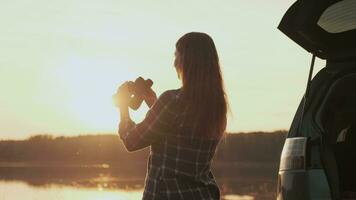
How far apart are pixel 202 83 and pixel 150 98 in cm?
45

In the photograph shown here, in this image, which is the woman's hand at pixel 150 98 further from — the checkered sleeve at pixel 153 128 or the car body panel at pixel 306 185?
the car body panel at pixel 306 185

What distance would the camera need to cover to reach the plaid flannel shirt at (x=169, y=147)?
12.4ft

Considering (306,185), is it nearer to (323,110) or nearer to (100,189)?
(323,110)

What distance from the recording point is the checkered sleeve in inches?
149

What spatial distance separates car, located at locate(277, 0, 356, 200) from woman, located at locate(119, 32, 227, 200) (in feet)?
2.87

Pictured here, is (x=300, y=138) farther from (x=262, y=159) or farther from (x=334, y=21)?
(x=262, y=159)

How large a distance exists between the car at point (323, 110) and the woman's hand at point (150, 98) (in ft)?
3.15

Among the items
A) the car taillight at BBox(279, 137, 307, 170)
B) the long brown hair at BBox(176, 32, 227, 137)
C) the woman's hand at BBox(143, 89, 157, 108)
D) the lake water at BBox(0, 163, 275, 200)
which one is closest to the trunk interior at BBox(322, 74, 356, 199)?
the car taillight at BBox(279, 137, 307, 170)

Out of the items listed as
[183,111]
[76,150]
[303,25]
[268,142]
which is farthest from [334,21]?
[76,150]

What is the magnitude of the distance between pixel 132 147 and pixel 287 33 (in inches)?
67.0

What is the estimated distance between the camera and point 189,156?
12.5 feet

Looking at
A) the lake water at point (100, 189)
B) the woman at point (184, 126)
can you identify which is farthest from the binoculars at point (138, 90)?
the lake water at point (100, 189)

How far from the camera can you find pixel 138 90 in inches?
159

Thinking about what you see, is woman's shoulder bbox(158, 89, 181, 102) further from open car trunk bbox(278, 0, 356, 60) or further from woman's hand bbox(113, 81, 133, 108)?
open car trunk bbox(278, 0, 356, 60)
